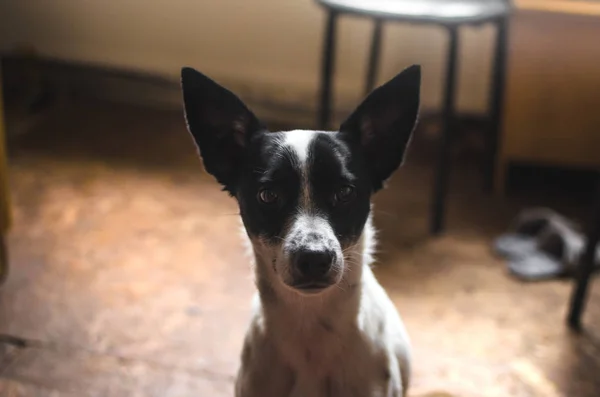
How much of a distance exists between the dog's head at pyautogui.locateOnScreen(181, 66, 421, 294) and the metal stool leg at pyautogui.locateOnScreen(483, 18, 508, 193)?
1530mm

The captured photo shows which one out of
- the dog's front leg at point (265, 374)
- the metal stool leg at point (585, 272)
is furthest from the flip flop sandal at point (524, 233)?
the dog's front leg at point (265, 374)

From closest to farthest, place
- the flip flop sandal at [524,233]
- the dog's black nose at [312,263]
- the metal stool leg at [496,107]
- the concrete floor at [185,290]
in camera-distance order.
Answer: the dog's black nose at [312,263]
the concrete floor at [185,290]
the flip flop sandal at [524,233]
the metal stool leg at [496,107]

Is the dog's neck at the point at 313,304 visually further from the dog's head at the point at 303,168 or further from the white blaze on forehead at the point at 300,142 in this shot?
the white blaze on forehead at the point at 300,142

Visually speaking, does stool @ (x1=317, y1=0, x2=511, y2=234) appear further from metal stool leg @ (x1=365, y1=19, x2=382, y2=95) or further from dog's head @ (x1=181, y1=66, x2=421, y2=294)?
dog's head @ (x1=181, y1=66, x2=421, y2=294)

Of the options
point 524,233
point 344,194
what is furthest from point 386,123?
point 524,233

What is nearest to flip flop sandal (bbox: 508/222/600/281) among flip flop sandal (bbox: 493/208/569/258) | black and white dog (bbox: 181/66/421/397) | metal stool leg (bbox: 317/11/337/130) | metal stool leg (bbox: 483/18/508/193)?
flip flop sandal (bbox: 493/208/569/258)

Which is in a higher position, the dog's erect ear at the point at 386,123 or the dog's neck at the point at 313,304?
the dog's erect ear at the point at 386,123

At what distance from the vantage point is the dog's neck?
4.84ft

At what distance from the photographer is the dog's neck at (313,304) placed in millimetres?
1475

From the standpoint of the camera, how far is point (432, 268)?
258 centimetres

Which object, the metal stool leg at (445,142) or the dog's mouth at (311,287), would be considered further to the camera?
the metal stool leg at (445,142)

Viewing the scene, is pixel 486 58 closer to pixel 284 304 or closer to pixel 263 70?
pixel 263 70

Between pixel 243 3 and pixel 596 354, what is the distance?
226 centimetres

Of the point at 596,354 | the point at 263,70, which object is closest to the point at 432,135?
the point at 263,70
